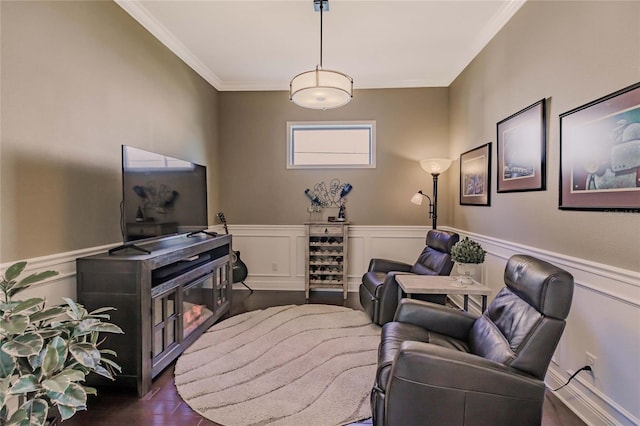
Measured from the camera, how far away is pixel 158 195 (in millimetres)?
2617

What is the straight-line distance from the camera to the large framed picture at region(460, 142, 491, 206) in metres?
3.22

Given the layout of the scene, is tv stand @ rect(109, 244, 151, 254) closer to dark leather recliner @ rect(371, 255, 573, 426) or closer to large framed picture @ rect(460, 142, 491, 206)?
dark leather recliner @ rect(371, 255, 573, 426)

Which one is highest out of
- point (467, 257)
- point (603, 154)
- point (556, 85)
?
point (556, 85)

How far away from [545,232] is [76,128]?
339 centimetres

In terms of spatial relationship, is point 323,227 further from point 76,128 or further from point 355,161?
point 76,128

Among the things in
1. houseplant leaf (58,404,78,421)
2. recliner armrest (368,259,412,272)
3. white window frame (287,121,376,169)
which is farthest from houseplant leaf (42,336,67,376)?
white window frame (287,121,376,169)

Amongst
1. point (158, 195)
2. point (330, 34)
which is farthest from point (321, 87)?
point (158, 195)

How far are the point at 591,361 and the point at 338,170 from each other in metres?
3.42

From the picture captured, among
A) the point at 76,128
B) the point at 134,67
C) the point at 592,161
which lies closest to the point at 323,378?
the point at 592,161

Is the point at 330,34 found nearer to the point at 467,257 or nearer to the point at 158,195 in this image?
the point at 158,195

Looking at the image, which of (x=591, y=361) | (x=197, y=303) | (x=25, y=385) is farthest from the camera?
(x=197, y=303)

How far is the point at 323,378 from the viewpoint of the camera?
7.59 feet

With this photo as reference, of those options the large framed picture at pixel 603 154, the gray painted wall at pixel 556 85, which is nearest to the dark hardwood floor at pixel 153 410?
the gray painted wall at pixel 556 85

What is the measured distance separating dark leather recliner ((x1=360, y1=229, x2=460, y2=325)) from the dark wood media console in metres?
1.75
